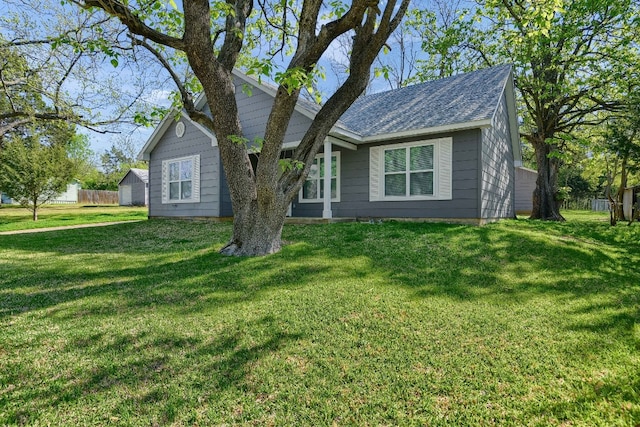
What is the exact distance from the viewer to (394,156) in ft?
32.6

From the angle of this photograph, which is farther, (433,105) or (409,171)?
(433,105)

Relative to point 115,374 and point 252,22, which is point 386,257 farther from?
point 252,22

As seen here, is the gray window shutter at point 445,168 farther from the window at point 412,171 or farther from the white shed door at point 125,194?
the white shed door at point 125,194

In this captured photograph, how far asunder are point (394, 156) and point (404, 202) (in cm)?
138

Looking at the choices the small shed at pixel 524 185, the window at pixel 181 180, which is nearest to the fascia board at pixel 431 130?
the window at pixel 181 180

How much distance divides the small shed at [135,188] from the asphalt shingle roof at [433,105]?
29.8m

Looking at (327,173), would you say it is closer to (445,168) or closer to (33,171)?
(445,168)

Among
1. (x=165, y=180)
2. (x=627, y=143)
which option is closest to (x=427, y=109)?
(x=627, y=143)

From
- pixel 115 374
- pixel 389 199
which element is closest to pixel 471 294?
Result: pixel 115 374

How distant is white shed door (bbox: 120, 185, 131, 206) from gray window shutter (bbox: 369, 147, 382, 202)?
35651 millimetres

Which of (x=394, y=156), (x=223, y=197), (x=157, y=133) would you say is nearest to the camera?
(x=394, y=156)

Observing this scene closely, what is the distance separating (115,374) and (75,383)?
246mm

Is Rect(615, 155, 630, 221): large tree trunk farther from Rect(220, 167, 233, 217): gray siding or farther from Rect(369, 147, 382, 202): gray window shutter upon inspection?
Rect(220, 167, 233, 217): gray siding

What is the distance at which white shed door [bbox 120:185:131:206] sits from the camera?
125ft
